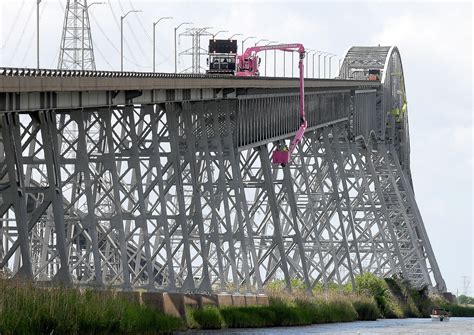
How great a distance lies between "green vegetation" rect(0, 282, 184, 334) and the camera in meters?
45.0

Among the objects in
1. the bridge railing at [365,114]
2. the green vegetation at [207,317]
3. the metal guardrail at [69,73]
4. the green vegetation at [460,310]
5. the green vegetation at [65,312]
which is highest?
the bridge railing at [365,114]

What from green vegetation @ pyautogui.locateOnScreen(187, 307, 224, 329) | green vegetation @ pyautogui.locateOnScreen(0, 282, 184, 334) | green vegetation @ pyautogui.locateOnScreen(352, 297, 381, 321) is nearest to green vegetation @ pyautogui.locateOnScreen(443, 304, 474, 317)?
green vegetation @ pyautogui.locateOnScreen(352, 297, 381, 321)

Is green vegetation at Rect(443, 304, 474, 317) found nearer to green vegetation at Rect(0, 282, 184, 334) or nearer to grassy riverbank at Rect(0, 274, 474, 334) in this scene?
grassy riverbank at Rect(0, 274, 474, 334)

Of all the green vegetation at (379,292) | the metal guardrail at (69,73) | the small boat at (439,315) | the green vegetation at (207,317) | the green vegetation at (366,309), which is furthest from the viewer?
the small boat at (439,315)

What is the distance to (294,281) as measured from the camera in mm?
99250

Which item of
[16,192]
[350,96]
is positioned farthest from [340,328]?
[350,96]

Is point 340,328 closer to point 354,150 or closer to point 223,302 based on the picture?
point 223,302

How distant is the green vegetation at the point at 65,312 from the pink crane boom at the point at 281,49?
36397 mm

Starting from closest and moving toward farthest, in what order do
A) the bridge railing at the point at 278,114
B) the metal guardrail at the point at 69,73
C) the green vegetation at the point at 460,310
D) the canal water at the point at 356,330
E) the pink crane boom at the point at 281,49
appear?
the metal guardrail at the point at 69,73
the canal water at the point at 356,330
the bridge railing at the point at 278,114
the pink crane boom at the point at 281,49
the green vegetation at the point at 460,310

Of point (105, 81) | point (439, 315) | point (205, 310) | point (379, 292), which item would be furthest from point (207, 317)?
point (439, 315)

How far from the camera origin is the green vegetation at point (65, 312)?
148ft

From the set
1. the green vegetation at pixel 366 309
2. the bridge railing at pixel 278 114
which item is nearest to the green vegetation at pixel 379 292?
the green vegetation at pixel 366 309

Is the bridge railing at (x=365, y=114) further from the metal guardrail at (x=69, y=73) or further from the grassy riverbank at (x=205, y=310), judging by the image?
the metal guardrail at (x=69, y=73)

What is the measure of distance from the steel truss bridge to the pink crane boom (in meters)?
0.65
